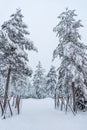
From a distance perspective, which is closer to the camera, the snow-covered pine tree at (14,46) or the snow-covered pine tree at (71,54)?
the snow-covered pine tree at (14,46)

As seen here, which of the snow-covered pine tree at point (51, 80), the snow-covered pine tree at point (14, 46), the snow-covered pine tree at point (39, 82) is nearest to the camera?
the snow-covered pine tree at point (14, 46)

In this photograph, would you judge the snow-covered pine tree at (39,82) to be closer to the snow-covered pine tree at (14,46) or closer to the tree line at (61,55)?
the tree line at (61,55)

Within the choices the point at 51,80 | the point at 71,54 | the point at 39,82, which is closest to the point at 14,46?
the point at 71,54

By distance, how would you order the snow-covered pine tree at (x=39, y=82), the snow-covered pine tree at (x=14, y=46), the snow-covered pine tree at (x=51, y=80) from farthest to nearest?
the snow-covered pine tree at (x=39, y=82)
the snow-covered pine tree at (x=51, y=80)
the snow-covered pine tree at (x=14, y=46)

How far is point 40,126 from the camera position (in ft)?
46.1

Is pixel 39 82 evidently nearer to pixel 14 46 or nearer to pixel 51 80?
pixel 51 80

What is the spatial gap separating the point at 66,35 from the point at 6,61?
7.27 m

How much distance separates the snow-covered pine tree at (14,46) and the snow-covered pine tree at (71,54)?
3549 millimetres

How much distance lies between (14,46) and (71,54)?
6.00 m

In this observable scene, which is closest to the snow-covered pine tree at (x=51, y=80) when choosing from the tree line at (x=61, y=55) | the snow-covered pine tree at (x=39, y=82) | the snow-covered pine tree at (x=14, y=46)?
the snow-covered pine tree at (x=39, y=82)

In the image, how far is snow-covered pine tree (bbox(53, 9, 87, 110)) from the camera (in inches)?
766

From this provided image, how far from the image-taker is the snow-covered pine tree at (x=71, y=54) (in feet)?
63.9

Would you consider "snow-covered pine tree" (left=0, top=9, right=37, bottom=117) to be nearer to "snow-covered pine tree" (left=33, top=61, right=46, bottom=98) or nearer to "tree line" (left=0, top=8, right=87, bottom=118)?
"tree line" (left=0, top=8, right=87, bottom=118)

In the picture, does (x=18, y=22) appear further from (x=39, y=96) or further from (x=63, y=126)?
(x=39, y=96)
